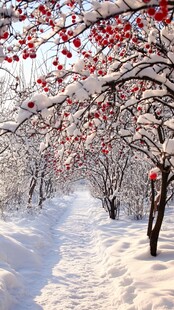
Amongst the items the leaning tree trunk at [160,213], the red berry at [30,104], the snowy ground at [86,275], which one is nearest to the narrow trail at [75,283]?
the snowy ground at [86,275]

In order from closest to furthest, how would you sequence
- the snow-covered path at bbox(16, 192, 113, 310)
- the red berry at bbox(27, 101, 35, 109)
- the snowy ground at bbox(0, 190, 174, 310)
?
1. the red berry at bbox(27, 101, 35, 109)
2. the snowy ground at bbox(0, 190, 174, 310)
3. the snow-covered path at bbox(16, 192, 113, 310)

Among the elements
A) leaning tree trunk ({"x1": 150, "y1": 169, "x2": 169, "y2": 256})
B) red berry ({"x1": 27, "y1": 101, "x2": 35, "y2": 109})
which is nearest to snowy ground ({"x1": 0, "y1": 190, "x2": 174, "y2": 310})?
leaning tree trunk ({"x1": 150, "y1": 169, "x2": 169, "y2": 256})

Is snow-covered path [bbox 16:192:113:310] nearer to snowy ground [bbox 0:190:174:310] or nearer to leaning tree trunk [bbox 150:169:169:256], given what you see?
snowy ground [bbox 0:190:174:310]

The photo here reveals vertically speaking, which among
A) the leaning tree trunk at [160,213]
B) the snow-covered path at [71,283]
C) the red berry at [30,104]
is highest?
the red berry at [30,104]

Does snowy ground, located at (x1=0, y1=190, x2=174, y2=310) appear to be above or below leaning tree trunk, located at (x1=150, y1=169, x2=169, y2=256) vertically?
below

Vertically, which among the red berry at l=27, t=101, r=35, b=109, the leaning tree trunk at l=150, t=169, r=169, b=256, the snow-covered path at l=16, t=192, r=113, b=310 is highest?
the red berry at l=27, t=101, r=35, b=109

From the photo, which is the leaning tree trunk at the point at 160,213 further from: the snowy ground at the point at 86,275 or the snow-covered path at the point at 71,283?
the snow-covered path at the point at 71,283

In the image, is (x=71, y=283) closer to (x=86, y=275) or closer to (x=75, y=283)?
(x=75, y=283)

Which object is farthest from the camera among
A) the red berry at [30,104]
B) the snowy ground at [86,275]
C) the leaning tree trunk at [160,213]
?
the leaning tree trunk at [160,213]

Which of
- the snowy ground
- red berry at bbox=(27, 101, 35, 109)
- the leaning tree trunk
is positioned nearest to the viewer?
red berry at bbox=(27, 101, 35, 109)

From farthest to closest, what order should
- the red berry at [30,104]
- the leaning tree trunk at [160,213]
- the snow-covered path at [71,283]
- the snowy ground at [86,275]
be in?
1. the leaning tree trunk at [160,213]
2. the snow-covered path at [71,283]
3. the snowy ground at [86,275]
4. the red berry at [30,104]

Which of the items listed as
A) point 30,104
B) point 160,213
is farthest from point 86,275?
point 30,104

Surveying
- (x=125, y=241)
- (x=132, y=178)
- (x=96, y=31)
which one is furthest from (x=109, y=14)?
(x=132, y=178)

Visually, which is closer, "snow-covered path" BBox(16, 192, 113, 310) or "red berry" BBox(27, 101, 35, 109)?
"red berry" BBox(27, 101, 35, 109)
